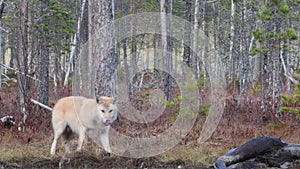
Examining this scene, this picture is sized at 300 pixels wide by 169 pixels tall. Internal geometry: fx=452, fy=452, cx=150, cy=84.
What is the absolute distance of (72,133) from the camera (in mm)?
8758


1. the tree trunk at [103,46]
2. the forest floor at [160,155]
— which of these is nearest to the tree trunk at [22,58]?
the forest floor at [160,155]

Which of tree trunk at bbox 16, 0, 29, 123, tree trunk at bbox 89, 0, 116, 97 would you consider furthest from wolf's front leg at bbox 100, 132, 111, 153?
tree trunk at bbox 16, 0, 29, 123

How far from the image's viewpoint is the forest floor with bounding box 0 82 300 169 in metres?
7.38

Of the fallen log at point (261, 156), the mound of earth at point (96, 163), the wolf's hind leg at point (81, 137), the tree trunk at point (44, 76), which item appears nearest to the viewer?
the mound of earth at point (96, 163)

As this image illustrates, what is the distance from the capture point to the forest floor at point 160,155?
24.2 feet

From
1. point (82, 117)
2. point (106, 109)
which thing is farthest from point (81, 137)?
point (106, 109)

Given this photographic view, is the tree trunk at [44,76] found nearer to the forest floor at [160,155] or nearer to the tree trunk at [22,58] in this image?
the forest floor at [160,155]

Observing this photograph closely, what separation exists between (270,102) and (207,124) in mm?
4915

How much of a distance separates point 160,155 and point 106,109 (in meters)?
1.32

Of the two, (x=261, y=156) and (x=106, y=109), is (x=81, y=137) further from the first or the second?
(x=261, y=156)

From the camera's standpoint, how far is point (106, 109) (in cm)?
795

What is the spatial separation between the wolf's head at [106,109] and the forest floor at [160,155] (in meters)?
0.61

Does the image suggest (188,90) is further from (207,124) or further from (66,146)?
(66,146)

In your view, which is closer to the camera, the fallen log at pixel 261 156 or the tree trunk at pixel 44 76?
the fallen log at pixel 261 156
